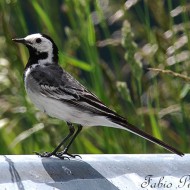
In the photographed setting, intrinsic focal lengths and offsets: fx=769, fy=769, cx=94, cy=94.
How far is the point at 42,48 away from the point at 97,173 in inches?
44.7

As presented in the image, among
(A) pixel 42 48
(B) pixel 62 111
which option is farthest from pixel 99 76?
(B) pixel 62 111

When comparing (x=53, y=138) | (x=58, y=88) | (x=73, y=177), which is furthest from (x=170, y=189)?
(x=53, y=138)

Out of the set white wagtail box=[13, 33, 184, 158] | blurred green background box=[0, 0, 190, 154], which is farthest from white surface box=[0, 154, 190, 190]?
blurred green background box=[0, 0, 190, 154]

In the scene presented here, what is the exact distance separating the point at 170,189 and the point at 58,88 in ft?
3.19

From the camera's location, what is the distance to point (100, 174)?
242 cm

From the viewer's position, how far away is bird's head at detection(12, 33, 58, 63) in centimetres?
337

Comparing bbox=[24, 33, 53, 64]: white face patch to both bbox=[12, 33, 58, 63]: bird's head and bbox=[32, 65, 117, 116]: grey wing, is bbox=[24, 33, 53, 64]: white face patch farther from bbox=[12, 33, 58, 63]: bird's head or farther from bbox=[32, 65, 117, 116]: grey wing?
bbox=[32, 65, 117, 116]: grey wing

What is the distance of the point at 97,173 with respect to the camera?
2.42 m

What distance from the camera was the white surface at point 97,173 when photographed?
2.28 m

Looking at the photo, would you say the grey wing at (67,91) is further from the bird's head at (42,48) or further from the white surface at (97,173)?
the white surface at (97,173)

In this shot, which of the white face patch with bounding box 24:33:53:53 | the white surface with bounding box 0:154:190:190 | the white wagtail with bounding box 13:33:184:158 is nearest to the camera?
the white surface with bounding box 0:154:190:190

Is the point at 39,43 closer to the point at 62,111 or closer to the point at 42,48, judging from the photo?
the point at 42,48

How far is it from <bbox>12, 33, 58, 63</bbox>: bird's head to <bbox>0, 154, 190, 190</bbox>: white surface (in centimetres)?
95

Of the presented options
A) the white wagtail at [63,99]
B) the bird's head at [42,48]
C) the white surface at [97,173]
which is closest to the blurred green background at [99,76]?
the bird's head at [42,48]
